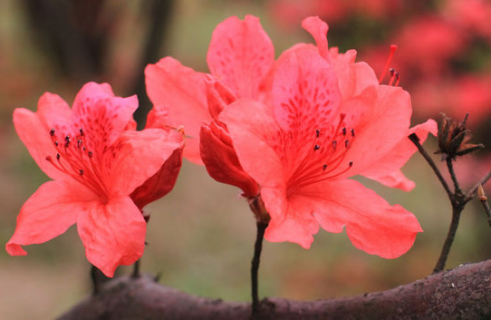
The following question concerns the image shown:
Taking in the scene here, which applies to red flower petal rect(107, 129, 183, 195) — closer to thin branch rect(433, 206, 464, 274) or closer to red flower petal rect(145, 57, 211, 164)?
red flower petal rect(145, 57, 211, 164)

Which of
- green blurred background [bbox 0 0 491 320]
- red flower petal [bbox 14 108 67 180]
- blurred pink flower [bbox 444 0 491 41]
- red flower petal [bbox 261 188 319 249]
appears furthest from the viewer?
green blurred background [bbox 0 0 491 320]

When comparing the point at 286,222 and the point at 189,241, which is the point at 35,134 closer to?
the point at 286,222

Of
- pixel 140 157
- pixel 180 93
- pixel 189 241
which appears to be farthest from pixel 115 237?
pixel 189 241

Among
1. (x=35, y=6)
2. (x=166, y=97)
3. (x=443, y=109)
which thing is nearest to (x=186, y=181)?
(x=35, y=6)

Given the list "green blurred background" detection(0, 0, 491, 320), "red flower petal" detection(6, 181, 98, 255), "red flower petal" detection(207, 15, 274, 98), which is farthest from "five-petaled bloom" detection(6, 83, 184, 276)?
"green blurred background" detection(0, 0, 491, 320)

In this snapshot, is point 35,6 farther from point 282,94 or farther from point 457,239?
point 282,94

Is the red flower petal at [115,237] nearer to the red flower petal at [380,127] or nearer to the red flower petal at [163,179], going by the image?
the red flower petal at [163,179]

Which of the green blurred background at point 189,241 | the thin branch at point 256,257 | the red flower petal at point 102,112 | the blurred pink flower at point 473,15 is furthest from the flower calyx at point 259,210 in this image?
the blurred pink flower at point 473,15
